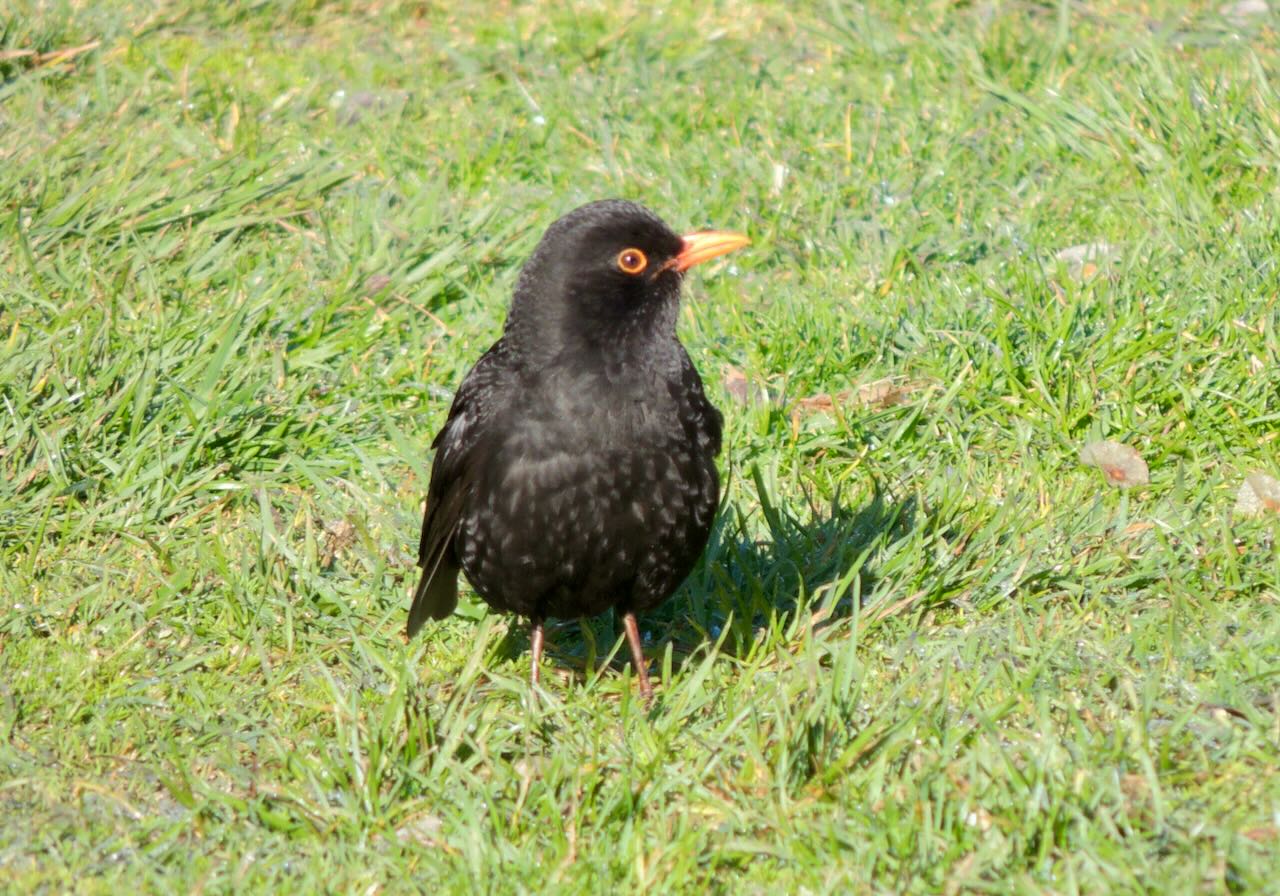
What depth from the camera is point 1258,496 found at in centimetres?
527

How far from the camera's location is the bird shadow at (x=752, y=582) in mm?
5133

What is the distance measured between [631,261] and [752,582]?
42.4 inches

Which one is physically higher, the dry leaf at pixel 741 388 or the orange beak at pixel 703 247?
the orange beak at pixel 703 247

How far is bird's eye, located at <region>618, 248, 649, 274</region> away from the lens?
466 centimetres

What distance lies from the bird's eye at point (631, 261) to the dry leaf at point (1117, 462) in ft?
5.88

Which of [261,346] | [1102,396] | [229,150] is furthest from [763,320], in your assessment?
[229,150]

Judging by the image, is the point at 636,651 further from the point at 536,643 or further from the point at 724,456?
the point at 724,456

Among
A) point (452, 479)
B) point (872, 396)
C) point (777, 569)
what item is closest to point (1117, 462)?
point (872, 396)

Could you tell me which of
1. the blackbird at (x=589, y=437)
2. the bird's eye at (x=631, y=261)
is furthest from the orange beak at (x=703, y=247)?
the bird's eye at (x=631, y=261)

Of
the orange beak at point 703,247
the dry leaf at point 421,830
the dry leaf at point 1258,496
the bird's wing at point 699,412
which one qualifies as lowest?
the dry leaf at point 421,830

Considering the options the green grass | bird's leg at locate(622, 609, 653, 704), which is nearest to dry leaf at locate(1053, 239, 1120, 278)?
the green grass

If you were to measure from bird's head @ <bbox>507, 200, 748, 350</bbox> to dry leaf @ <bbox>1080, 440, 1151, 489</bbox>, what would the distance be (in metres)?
1.70

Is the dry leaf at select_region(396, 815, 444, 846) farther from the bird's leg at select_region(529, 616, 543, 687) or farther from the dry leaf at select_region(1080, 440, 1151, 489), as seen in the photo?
the dry leaf at select_region(1080, 440, 1151, 489)

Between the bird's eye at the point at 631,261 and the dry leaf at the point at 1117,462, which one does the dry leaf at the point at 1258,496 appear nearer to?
the dry leaf at the point at 1117,462
